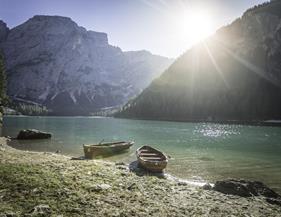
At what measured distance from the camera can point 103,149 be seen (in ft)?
162

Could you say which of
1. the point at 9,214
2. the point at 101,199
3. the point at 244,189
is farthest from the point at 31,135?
the point at 9,214

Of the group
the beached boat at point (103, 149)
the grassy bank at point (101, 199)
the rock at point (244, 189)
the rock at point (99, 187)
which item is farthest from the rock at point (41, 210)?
the beached boat at point (103, 149)

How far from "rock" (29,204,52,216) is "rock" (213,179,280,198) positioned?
15498mm

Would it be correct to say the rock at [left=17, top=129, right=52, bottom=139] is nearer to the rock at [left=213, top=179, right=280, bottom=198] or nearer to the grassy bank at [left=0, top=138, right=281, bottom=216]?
the grassy bank at [left=0, top=138, right=281, bottom=216]

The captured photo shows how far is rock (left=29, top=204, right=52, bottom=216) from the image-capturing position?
1348 cm

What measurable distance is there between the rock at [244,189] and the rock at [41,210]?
50.8 ft

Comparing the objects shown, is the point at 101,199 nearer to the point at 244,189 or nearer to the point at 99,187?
the point at 99,187

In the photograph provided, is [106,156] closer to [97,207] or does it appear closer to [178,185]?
[178,185]

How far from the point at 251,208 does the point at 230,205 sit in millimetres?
1347

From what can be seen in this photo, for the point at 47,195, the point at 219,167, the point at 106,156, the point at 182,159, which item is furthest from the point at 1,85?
the point at 47,195

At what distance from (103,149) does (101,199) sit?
32.4 m

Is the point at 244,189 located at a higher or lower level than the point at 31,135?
higher

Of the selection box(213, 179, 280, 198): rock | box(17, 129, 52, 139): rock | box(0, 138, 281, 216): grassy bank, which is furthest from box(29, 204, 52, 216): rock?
box(17, 129, 52, 139): rock

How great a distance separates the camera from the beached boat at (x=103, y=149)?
155ft
